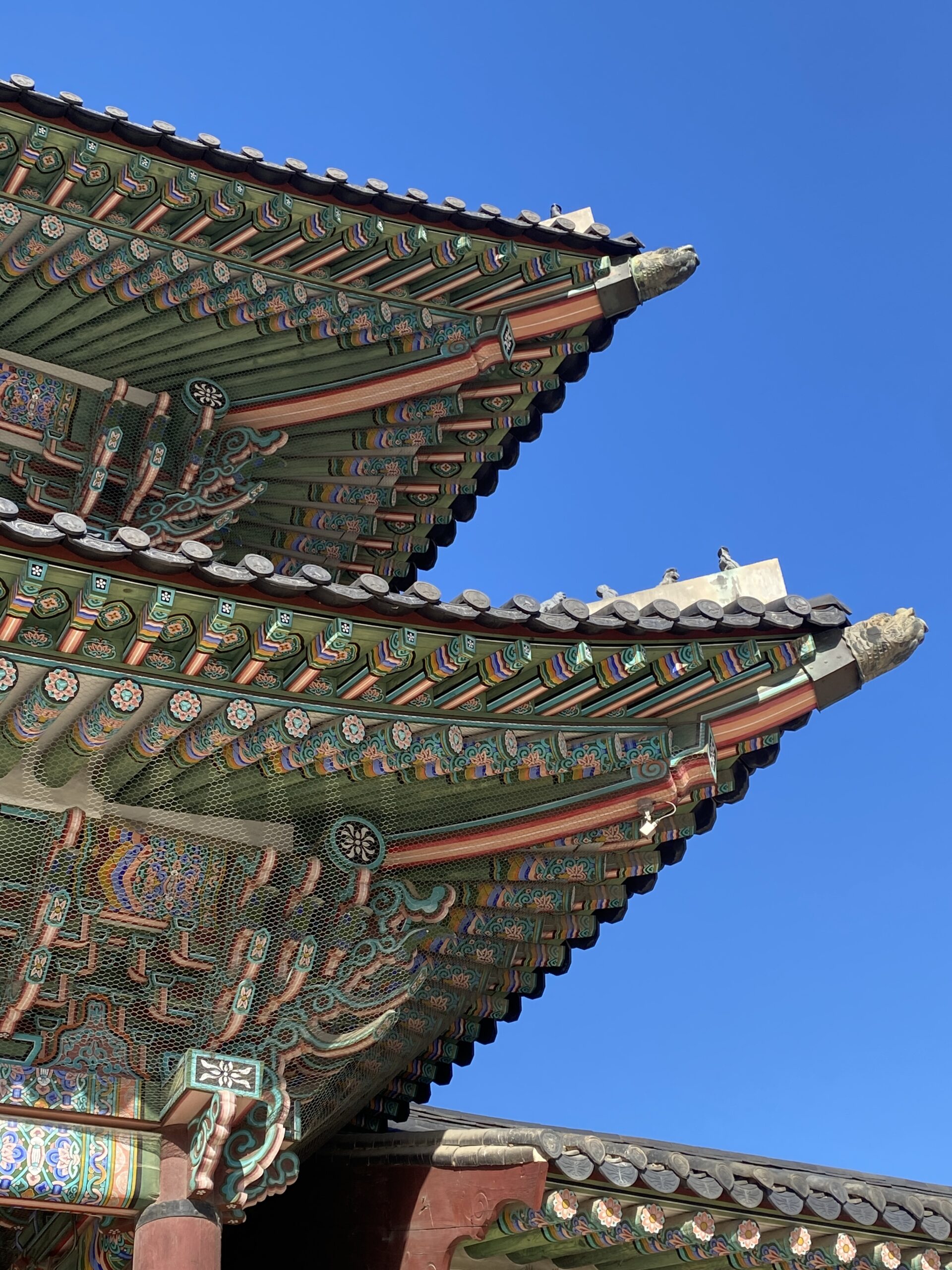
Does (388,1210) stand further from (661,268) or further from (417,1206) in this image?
(661,268)

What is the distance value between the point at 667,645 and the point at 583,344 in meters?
4.15

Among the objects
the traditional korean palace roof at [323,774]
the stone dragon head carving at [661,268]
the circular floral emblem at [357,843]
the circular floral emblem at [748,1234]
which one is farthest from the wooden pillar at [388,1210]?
the stone dragon head carving at [661,268]

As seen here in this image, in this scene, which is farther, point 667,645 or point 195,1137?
point 667,645

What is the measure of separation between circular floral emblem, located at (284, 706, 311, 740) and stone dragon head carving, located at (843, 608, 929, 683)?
2.71 meters

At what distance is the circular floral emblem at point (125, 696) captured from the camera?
683cm

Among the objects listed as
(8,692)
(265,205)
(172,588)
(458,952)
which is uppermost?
(265,205)

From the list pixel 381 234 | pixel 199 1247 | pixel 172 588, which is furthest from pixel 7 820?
pixel 381 234

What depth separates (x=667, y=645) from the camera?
781 cm

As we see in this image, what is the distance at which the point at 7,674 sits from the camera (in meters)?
6.62

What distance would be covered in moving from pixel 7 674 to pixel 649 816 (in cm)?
327

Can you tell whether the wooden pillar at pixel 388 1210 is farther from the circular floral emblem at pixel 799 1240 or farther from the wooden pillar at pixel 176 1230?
the circular floral emblem at pixel 799 1240

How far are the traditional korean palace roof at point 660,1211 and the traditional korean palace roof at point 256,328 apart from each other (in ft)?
13.7

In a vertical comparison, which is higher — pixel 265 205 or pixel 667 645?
pixel 265 205

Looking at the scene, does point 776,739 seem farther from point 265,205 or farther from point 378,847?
point 265,205
